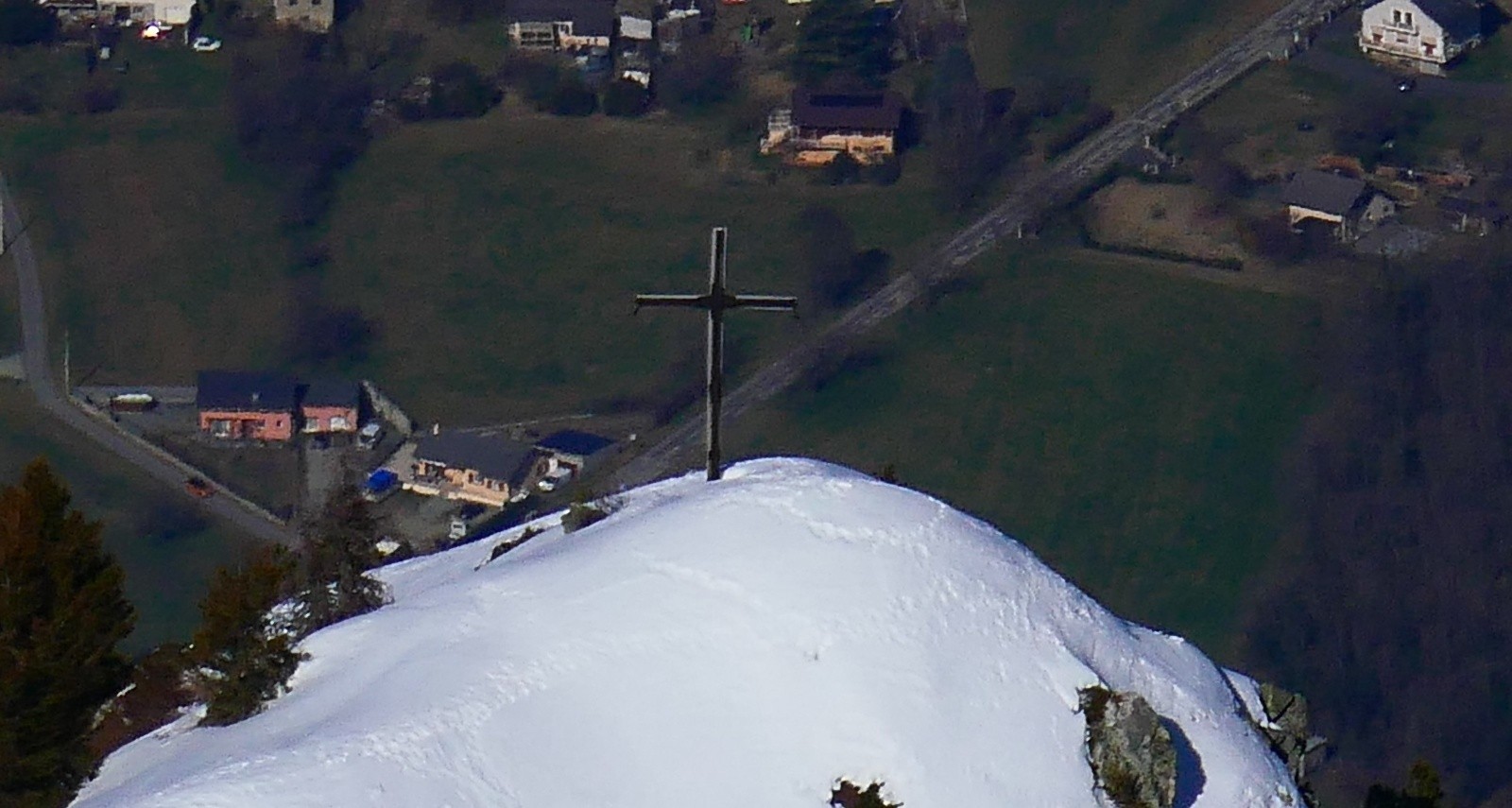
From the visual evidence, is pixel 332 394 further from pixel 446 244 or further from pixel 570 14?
pixel 570 14

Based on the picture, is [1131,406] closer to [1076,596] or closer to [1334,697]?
[1334,697]

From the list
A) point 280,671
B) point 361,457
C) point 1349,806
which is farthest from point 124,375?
point 280,671

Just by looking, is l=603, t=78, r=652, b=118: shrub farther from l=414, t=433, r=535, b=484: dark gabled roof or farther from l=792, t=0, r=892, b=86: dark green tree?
l=414, t=433, r=535, b=484: dark gabled roof

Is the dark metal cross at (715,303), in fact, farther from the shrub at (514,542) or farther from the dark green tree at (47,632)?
the dark green tree at (47,632)

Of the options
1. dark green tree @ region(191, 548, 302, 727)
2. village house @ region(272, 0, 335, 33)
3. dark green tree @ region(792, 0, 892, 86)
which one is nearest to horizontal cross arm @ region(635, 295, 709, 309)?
dark green tree @ region(191, 548, 302, 727)

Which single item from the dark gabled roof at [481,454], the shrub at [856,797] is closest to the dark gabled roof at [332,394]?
the dark gabled roof at [481,454]

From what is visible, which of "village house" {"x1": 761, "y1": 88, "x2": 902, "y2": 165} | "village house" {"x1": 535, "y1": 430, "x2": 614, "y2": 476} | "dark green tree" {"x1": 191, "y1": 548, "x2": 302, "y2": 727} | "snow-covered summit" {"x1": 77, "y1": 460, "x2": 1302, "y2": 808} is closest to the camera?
"snow-covered summit" {"x1": 77, "y1": 460, "x2": 1302, "y2": 808}
